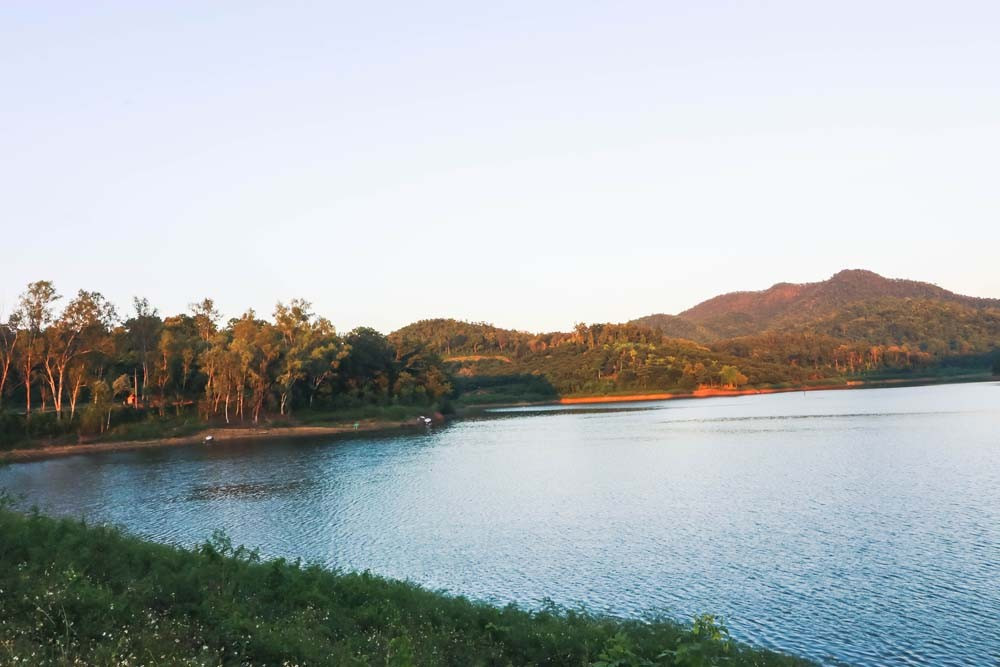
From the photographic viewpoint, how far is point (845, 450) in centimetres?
6188

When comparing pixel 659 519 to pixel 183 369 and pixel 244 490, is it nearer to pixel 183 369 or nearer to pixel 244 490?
pixel 244 490

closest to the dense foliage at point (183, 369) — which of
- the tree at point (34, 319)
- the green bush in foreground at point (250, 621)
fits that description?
the tree at point (34, 319)

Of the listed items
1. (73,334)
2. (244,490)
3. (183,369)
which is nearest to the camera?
(244,490)

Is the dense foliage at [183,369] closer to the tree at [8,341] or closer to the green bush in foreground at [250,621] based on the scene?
the tree at [8,341]

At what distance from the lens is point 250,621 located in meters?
14.1

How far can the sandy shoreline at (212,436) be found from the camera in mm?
80562

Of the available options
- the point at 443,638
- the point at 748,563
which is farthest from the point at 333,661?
the point at 748,563

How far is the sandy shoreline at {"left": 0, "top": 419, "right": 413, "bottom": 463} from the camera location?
8056 centimetres

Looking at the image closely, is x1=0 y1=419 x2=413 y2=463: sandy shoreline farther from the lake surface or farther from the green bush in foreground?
the green bush in foreground

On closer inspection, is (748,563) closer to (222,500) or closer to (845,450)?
(222,500)

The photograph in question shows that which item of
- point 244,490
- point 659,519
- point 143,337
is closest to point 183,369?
point 143,337

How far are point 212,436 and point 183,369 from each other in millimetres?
13922

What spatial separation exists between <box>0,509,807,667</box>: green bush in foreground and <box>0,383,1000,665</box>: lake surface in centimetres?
491

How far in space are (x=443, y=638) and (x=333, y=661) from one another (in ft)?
14.2
